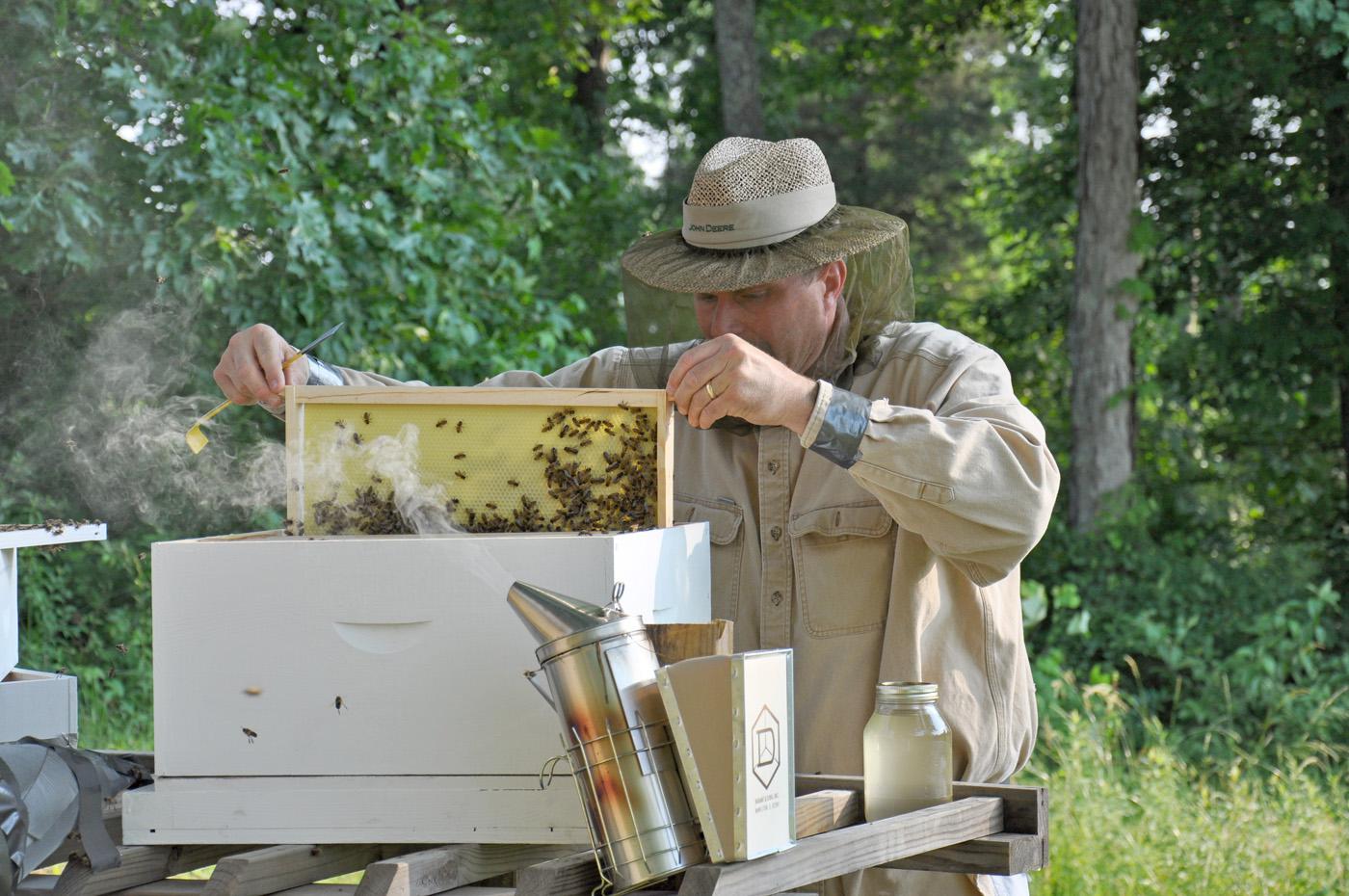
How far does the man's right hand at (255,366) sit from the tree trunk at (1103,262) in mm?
5517

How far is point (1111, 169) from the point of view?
692cm

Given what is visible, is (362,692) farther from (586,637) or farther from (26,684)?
(26,684)

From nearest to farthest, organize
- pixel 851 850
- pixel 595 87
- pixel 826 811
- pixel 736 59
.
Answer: pixel 851 850 → pixel 826 811 → pixel 736 59 → pixel 595 87

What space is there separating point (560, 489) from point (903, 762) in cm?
56

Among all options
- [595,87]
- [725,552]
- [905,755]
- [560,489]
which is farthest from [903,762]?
[595,87]

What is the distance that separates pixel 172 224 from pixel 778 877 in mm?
4762

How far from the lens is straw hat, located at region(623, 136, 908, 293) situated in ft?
7.36

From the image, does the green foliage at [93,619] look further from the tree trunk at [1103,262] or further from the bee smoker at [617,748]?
the bee smoker at [617,748]

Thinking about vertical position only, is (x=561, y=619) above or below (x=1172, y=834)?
above

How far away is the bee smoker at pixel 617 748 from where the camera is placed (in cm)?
133

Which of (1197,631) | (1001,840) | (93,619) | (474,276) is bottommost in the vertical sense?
(1197,631)

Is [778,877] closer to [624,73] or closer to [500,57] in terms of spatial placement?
[500,57]

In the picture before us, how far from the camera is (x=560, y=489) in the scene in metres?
1.83

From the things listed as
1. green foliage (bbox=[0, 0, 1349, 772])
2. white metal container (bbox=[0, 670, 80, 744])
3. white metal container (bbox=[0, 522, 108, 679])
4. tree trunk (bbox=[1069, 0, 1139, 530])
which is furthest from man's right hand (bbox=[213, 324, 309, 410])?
tree trunk (bbox=[1069, 0, 1139, 530])
